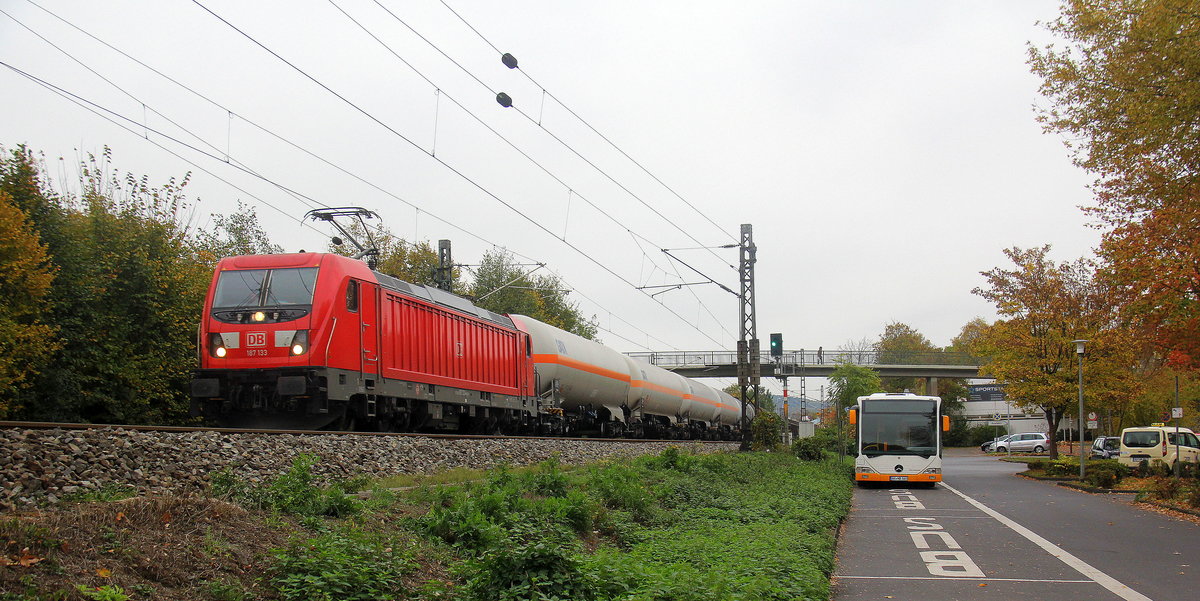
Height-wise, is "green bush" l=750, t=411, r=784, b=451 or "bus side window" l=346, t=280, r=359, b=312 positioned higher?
"bus side window" l=346, t=280, r=359, b=312

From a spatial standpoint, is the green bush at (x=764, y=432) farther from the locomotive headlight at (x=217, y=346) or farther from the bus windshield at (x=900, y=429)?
the locomotive headlight at (x=217, y=346)

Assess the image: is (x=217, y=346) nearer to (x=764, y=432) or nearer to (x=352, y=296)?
(x=352, y=296)

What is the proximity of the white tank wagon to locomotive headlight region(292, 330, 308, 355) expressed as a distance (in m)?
11.1

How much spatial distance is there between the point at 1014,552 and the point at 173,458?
10419 mm

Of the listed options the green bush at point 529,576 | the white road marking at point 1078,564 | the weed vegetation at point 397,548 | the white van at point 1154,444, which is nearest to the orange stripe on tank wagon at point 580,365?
the white road marking at point 1078,564

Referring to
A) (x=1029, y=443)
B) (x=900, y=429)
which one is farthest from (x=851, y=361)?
(x=900, y=429)

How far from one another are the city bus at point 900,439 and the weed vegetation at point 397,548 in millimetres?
14868

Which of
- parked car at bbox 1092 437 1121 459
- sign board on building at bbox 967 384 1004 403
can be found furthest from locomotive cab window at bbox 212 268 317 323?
sign board on building at bbox 967 384 1004 403

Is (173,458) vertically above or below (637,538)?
above

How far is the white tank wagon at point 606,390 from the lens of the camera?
1101 inches

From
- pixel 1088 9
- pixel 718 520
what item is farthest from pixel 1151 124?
pixel 718 520

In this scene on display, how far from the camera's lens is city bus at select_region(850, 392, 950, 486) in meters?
26.1

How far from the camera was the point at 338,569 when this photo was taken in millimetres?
6297

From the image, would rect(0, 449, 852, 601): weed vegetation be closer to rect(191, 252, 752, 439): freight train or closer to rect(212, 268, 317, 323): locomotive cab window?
rect(191, 252, 752, 439): freight train
